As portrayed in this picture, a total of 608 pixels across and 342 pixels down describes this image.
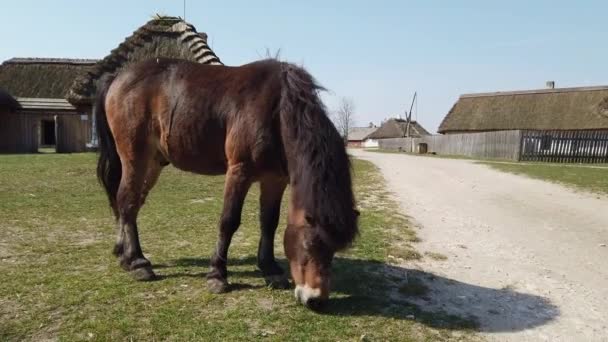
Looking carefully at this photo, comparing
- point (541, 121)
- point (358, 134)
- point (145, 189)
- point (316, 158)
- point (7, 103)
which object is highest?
point (541, 121)

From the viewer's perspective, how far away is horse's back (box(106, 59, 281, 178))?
13.2 ft

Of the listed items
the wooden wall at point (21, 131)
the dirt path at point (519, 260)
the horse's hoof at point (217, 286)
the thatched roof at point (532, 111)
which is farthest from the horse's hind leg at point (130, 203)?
the thatched roof at point (532, 111)

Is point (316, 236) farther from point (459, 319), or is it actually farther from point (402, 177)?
point (402, 177)

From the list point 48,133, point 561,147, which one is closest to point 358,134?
point 561,147

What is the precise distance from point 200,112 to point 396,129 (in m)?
77.3

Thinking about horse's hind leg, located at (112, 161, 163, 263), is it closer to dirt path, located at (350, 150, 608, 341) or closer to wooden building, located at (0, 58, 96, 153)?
dirt path, located at (350, 150, 608, 341)

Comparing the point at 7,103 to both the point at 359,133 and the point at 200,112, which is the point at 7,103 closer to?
the point at 200,112

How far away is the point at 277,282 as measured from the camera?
14.0 feet

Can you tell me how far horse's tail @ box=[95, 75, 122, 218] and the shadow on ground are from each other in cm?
122

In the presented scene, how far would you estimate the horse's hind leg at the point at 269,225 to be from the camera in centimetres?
436

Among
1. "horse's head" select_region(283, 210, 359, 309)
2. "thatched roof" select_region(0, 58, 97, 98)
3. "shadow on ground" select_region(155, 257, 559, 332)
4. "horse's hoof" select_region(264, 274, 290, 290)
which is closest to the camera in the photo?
"horse's head" select_region(283, 210, 359, 309)

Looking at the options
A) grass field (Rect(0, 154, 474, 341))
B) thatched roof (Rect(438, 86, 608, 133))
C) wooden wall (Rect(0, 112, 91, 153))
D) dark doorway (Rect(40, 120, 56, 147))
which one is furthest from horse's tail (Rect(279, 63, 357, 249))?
thatched roof (Rect(438, 86, 608, 133))

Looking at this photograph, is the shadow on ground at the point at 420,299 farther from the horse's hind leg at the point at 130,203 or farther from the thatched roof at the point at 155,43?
the thatched roof at the point at 155,43

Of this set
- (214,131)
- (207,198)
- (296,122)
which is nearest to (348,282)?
(296,122)
